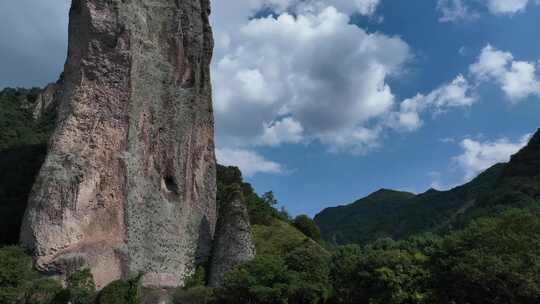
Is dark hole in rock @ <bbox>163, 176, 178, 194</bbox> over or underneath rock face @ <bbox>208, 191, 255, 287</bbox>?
over

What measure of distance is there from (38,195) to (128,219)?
621 cm

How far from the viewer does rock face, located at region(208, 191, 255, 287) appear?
38.5m

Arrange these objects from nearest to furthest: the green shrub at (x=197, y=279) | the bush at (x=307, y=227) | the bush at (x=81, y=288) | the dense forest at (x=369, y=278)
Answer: the dense forest at (x=369, y=278) → the bush at (x=81, y=288) → the green shrub at (x=197, y=279) → the bush at (x=307, y=227)

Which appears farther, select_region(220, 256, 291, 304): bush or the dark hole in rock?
the dark hole in rock

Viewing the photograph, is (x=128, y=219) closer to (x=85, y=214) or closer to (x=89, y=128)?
(x=85, y=214)

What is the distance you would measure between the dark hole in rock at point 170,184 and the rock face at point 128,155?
8 cm

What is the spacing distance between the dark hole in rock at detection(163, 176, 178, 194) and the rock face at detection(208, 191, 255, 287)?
455cm

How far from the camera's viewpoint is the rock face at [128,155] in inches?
1377

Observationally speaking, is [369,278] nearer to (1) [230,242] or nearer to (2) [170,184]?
(1) [230,242]

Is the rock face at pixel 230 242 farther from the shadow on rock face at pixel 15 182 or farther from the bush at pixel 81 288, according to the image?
the shadow on rock face at pixel 15 182

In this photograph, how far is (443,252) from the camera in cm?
3241

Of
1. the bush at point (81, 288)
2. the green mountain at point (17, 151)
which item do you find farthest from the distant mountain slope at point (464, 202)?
the bush at point (81, 288)

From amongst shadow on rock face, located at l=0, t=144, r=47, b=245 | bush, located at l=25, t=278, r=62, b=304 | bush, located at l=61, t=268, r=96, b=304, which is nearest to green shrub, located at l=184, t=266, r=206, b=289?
bush, located at l=61, t=268, r=96, b=304

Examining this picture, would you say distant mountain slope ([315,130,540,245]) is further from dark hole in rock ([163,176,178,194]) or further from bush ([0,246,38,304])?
bush ([0,246,38,304])
